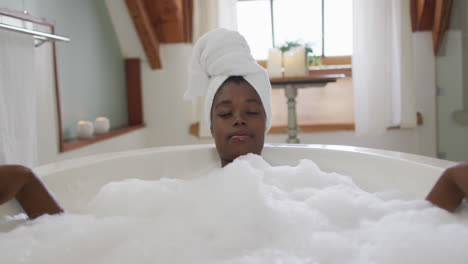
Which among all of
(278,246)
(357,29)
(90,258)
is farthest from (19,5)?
(357,29)

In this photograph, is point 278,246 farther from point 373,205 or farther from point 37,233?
point 37,233

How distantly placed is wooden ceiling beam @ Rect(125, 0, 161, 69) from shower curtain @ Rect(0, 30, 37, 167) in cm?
129

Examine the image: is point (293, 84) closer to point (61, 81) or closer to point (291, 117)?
point (291, 117)

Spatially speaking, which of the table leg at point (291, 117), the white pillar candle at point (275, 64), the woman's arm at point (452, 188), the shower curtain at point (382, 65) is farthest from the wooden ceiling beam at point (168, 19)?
the woman's arm at point (452, 188)

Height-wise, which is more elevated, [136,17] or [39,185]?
[136,17]

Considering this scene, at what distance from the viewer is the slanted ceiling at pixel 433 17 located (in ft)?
7.89

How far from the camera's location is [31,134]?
1207 millimetres

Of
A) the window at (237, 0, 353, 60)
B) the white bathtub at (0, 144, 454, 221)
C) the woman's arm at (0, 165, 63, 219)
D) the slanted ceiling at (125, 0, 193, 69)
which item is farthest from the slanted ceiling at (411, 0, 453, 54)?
the woman's arm at (0, 165, 63, 219)

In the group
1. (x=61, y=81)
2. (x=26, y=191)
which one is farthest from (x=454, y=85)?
(x=26, y=191)

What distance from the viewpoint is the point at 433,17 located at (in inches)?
102

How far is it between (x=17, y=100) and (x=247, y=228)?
3.18 ft

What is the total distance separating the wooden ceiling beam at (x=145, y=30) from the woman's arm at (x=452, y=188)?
2281mm

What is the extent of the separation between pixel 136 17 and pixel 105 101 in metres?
0.67

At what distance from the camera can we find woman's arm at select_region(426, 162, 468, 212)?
2.13 feet
